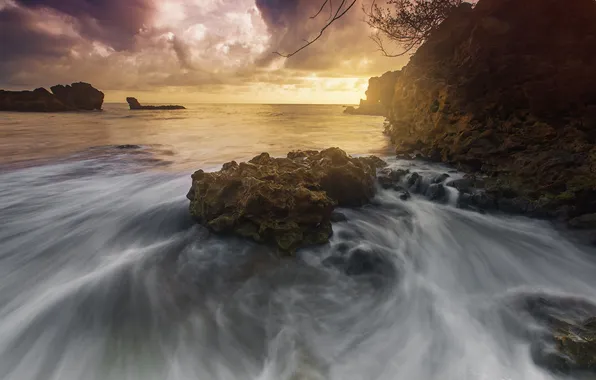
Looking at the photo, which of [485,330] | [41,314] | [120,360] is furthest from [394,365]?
[41,314]

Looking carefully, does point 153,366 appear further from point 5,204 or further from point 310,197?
point 5,204

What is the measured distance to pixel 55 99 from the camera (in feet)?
249

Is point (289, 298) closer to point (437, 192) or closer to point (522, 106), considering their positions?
point (437, 192)

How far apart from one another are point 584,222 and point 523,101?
3648 mm

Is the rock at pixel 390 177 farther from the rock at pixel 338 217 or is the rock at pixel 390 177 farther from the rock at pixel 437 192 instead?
the rock at pixel 338 217

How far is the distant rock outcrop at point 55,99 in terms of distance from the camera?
236 ft

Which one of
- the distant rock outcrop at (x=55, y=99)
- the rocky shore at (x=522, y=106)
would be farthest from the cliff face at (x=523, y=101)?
the distant rock outcrop at (x=55, y=99)

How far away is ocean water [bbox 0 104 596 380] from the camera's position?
320 centimetres

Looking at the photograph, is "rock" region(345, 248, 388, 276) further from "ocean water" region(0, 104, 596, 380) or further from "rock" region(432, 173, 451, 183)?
→ "rock" region(432, 173, 451, 183)

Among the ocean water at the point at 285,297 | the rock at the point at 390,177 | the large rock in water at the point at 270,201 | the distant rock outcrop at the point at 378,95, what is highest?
the large rock in water at the point at 270,201

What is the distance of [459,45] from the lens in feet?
32.7

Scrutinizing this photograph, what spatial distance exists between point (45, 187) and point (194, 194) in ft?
18.4

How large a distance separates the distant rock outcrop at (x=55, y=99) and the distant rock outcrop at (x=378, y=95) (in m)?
69.9

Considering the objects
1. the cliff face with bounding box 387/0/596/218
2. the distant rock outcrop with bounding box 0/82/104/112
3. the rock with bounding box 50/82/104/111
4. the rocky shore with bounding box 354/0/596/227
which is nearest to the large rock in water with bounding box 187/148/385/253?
the rocky shore with bounding box 354/0/596/227
